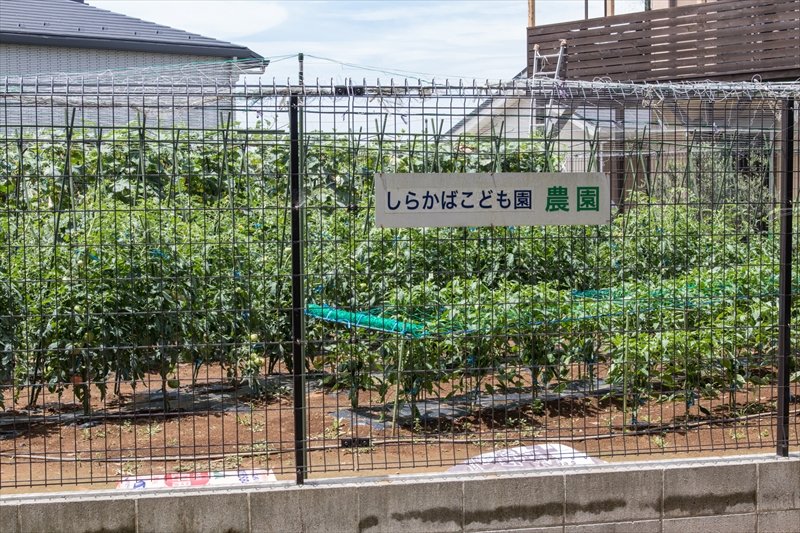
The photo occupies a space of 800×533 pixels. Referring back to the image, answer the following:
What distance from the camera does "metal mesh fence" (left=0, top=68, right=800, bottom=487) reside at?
520 cm

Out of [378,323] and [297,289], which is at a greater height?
[297,289]

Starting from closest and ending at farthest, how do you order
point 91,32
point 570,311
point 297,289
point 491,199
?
point 297,289
point 491,199
point 570,311
point 91,32

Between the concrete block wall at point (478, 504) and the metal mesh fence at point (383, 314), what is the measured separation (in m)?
0.25

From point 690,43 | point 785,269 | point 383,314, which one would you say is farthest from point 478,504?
point 690,43

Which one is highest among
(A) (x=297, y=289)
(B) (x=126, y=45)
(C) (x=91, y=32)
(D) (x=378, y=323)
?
(C) (x=91, y=32)

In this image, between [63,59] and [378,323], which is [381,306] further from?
[63,59]

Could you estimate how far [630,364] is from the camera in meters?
6.02

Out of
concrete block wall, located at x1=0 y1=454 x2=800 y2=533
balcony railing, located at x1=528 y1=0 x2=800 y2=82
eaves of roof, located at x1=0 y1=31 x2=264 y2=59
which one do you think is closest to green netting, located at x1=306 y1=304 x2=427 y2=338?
concrete block wall, located at x1=0 y1=454 x2=800 y2=533

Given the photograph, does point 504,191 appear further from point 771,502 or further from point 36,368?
point 36,368

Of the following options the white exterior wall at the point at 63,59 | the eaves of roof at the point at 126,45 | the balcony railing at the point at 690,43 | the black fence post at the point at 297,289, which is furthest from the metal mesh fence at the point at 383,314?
the eaves of roof at the point at 126,45

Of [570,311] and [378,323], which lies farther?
[570,311]

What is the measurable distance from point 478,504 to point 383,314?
119 centimetres

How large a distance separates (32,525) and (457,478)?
216 cm

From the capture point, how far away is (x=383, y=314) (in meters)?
5.52
